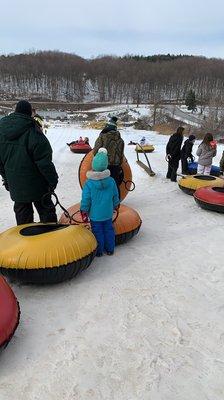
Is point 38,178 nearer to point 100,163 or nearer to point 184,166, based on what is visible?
point 100,163

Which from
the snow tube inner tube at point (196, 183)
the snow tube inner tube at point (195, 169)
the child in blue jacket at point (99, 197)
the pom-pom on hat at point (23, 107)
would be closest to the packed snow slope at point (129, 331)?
the child in blue jacket at point (99, 197)

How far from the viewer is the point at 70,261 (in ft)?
13.5

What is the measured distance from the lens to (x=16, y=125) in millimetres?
4461

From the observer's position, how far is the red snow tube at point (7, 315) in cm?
300

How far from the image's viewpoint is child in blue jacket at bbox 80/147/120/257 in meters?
4.78

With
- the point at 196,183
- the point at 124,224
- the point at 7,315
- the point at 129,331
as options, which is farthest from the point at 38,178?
the point at 196,183

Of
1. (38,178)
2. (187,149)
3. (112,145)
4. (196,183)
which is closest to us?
(38,178)

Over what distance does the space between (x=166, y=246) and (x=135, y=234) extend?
0.46m

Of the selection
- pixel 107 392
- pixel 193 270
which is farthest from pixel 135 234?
pixel 107 392

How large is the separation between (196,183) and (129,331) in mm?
5128

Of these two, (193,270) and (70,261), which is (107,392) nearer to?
(70,261)

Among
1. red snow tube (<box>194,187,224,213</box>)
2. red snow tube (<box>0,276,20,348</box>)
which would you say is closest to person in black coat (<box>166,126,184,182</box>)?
red snow tube (<box>194,187,224,213</box>)

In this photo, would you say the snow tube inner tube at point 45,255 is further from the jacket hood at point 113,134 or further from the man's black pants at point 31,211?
the jacket hood at point 113,134

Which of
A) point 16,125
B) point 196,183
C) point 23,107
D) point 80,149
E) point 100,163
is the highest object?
point 23,107
